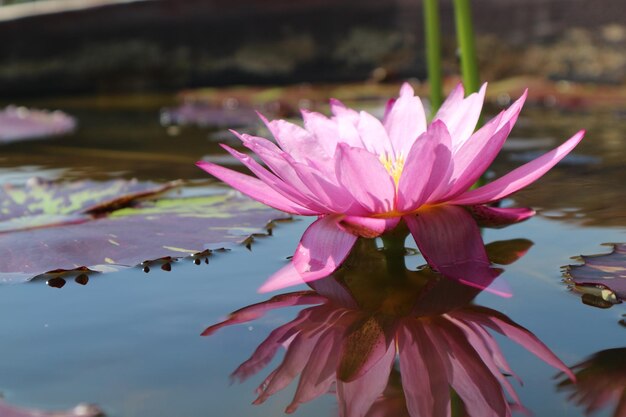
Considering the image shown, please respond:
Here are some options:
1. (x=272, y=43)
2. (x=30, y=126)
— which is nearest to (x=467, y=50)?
(x=30, y=126)

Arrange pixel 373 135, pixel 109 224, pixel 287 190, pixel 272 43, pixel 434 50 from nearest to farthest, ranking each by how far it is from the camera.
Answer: pixel 287 190
pixel 373 135
pixel 109 224
pixel 434 50
pixel 272 43

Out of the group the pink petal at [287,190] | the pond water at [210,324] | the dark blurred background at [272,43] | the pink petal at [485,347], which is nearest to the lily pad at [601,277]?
the pond water at [210,324]

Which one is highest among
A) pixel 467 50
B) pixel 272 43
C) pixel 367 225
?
pixel 272 43

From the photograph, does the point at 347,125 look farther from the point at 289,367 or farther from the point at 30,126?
the point at 30,126

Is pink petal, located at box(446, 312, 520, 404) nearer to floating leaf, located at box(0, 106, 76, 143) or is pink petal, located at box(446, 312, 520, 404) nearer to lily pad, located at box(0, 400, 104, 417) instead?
lily pad, located at box(0, 400, 104, 417)

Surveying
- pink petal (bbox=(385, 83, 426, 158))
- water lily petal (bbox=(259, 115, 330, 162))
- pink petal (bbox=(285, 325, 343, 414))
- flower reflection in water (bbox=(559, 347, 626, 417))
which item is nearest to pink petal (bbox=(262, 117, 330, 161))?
water lily petal (bbox=(259, 115, 330, 162))

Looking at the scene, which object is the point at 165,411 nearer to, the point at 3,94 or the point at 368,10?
the point at 368,10

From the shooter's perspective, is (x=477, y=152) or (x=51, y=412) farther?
(x=477, y=152)

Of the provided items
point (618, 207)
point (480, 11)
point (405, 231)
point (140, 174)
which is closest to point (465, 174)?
point (405, 231)
